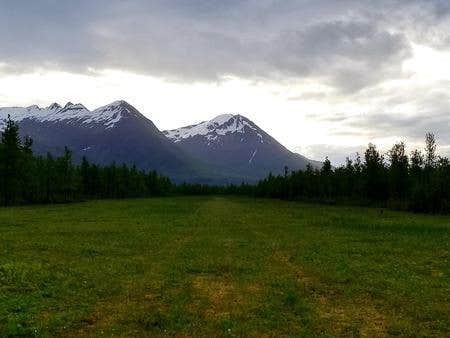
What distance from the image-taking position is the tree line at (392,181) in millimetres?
102625

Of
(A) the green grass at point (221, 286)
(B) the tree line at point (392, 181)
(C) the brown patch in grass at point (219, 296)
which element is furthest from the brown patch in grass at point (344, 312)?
(B) the tree line at point (392, 181)

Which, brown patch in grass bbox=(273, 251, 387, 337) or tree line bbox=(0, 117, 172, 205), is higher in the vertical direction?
tree line bbox=(0, 117, 172, 205)

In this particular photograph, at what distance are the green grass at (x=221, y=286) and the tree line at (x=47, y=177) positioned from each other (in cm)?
7150

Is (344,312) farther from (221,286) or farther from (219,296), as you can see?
(221,286)

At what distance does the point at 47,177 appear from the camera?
130m

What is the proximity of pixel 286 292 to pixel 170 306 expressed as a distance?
235 inches

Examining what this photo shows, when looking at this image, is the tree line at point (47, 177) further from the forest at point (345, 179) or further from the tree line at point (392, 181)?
the tree line at point (392, 181)

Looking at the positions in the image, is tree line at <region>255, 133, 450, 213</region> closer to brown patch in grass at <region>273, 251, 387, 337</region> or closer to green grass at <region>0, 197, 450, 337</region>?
green grass at <region>0, 197, 450, 337</region>

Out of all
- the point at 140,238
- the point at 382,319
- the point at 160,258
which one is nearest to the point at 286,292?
the point at 382,319

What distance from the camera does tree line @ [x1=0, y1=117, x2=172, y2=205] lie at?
109 m

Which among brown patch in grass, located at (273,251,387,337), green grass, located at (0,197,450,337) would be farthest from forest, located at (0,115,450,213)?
brown patch in grass, located at (273,251,387,337)

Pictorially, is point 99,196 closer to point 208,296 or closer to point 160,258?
point 160,258

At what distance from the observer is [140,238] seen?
143 ft

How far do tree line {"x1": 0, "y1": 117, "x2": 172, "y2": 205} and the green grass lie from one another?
71.5 m
